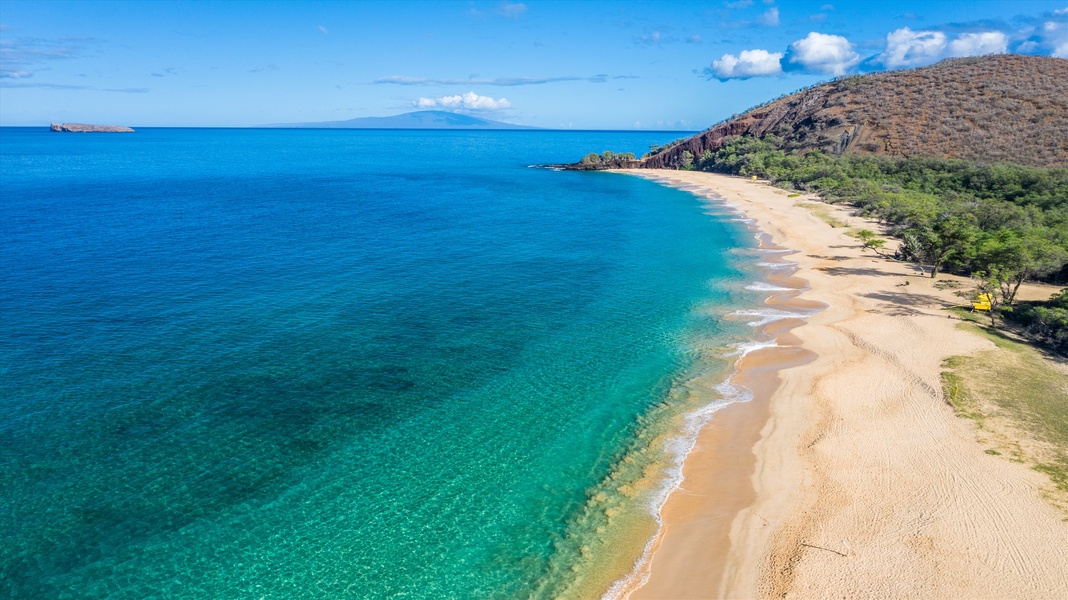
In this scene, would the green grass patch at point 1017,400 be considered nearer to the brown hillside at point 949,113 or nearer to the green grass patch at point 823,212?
the green grass patch at point 823,212

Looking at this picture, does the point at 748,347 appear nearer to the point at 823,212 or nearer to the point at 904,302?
the point at 904,302

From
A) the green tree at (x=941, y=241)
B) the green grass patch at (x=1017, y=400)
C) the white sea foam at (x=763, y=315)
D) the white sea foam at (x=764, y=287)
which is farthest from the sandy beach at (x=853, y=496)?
the green tree at (x=941, y=241)

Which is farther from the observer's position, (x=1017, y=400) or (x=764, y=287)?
(x=764, y=287)

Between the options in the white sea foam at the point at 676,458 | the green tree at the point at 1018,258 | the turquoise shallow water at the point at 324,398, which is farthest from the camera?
the green tree at the point at 1018,258

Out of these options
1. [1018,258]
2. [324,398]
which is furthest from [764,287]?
[324,398]

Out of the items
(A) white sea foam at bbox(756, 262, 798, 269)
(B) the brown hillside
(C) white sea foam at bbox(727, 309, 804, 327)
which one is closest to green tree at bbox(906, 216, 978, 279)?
(A) white sea foam at bbox(756, 262, 798, 269)
